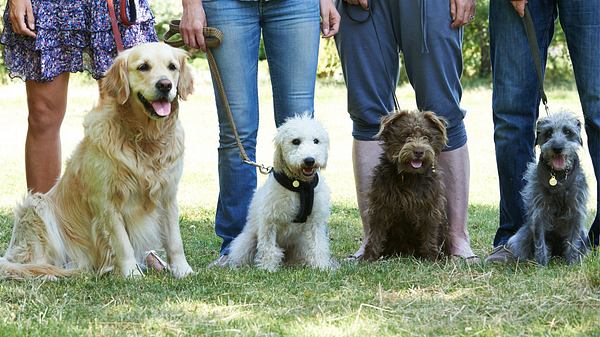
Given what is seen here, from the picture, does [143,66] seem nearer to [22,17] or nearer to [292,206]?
[22,17]

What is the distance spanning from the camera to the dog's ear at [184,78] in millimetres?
5191

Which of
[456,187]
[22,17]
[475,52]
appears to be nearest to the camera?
[22,17]

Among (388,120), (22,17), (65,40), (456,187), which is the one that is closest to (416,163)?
(388,120)

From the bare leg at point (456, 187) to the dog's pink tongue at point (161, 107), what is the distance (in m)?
1.84

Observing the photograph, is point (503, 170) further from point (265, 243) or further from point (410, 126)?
point (265, 243)

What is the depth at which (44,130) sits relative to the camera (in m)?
5.74

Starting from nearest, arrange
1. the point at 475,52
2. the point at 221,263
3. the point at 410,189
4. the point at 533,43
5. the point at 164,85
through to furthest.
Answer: the point at 164,85
the point at 533,43
the point at 410,189
the point at 221,263
the point at 475,52

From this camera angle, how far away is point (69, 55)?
563 centimetres

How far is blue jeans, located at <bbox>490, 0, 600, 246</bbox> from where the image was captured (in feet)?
17.2

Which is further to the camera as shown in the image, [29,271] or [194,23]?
[194,23]

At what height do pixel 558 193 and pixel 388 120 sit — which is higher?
pixel 388 120

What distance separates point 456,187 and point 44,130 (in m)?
2.63

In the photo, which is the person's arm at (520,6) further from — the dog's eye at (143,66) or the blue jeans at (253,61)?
the dog's eye at (143,66)

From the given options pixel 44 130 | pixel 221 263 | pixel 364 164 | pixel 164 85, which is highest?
pixel 164 85
